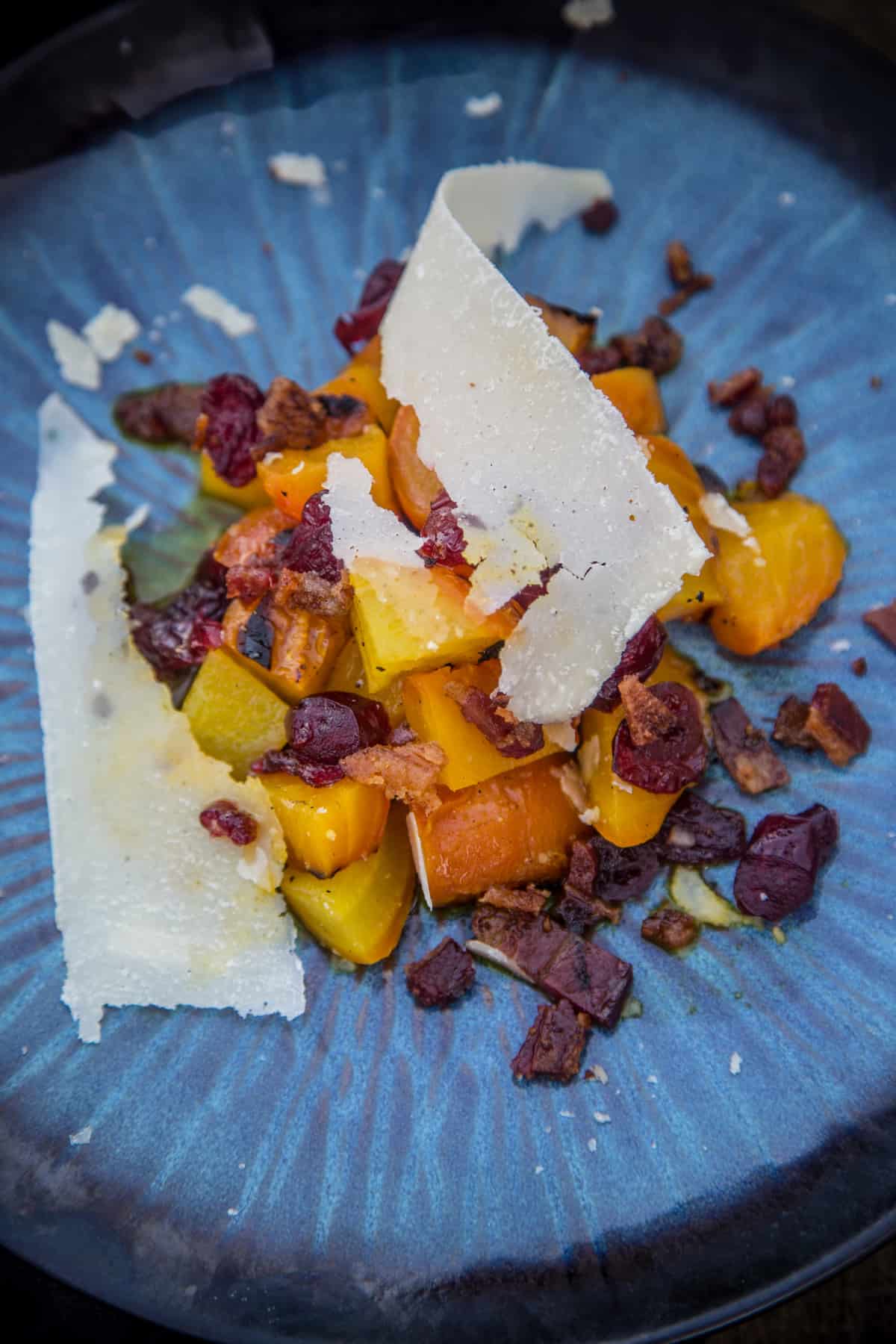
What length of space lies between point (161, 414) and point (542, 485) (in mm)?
917

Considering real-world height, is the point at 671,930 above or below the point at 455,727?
below

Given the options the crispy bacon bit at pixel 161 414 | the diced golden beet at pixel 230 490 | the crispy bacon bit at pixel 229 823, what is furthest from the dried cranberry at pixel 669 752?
the crispy bacon bit at pixel 161 414

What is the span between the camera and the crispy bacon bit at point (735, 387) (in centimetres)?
191

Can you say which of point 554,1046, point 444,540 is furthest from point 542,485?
point 554,1046

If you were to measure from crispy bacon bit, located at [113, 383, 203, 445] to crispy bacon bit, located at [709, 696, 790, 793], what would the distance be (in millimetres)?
1141

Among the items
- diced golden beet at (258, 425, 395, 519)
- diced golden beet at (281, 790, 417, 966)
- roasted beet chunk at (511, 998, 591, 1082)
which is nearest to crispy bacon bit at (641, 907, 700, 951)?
roasted beet chunk at (511, 998, 591, 1082)

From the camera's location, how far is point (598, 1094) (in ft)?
5.26

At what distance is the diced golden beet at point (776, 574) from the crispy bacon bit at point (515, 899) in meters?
0.56

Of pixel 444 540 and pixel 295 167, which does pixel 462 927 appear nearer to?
pixel 444 540

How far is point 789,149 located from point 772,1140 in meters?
1.73

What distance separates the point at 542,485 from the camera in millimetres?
1491

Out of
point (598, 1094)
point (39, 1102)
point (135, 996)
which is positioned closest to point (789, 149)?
point (598, 1094)

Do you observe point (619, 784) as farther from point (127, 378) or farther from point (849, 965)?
point (127, 378)

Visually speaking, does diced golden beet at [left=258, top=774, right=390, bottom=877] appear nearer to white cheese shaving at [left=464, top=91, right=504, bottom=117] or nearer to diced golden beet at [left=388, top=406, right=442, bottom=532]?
diced golden beet at [left=388, top=406, right=442, bottom=532]
